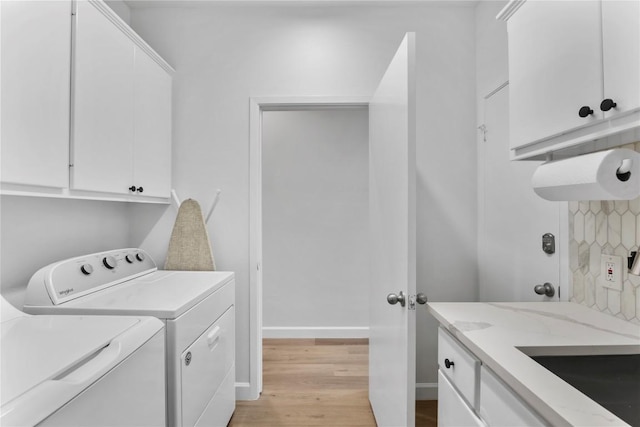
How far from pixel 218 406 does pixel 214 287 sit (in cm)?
63

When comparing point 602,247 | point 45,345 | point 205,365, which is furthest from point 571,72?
point 205,365

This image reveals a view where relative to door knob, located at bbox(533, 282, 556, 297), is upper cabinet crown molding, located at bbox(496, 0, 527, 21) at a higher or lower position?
higher

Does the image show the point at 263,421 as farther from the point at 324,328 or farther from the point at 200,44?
the point at 200,44

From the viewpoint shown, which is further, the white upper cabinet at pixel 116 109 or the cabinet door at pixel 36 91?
the white upper cabinet at pixel 116 109

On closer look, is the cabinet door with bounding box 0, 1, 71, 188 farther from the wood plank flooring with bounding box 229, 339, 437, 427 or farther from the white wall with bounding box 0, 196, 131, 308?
the wood plank flooring with bounding box 229, 339, 437, 427

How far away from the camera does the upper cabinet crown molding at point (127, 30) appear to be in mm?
1584

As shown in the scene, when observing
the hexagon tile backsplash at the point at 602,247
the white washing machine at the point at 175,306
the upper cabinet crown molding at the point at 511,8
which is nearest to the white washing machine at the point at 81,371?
the white washing machine at the point at 175,306

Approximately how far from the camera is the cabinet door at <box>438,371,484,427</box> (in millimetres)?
1084

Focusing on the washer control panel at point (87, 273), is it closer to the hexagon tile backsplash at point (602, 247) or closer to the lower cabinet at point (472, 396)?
the lower cabinet at point (472, 396)

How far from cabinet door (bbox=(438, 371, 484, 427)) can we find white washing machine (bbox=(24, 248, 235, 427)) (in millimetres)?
1016

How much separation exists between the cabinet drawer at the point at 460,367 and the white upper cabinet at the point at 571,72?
2.42ft

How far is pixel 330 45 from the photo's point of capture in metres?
2.39

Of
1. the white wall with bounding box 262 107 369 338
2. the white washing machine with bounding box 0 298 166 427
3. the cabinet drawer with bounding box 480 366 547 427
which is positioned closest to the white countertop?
the cabinet drawer with bounding box 480 366 547 427

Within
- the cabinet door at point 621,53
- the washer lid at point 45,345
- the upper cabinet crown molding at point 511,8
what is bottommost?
the washer lid at point 45,345
